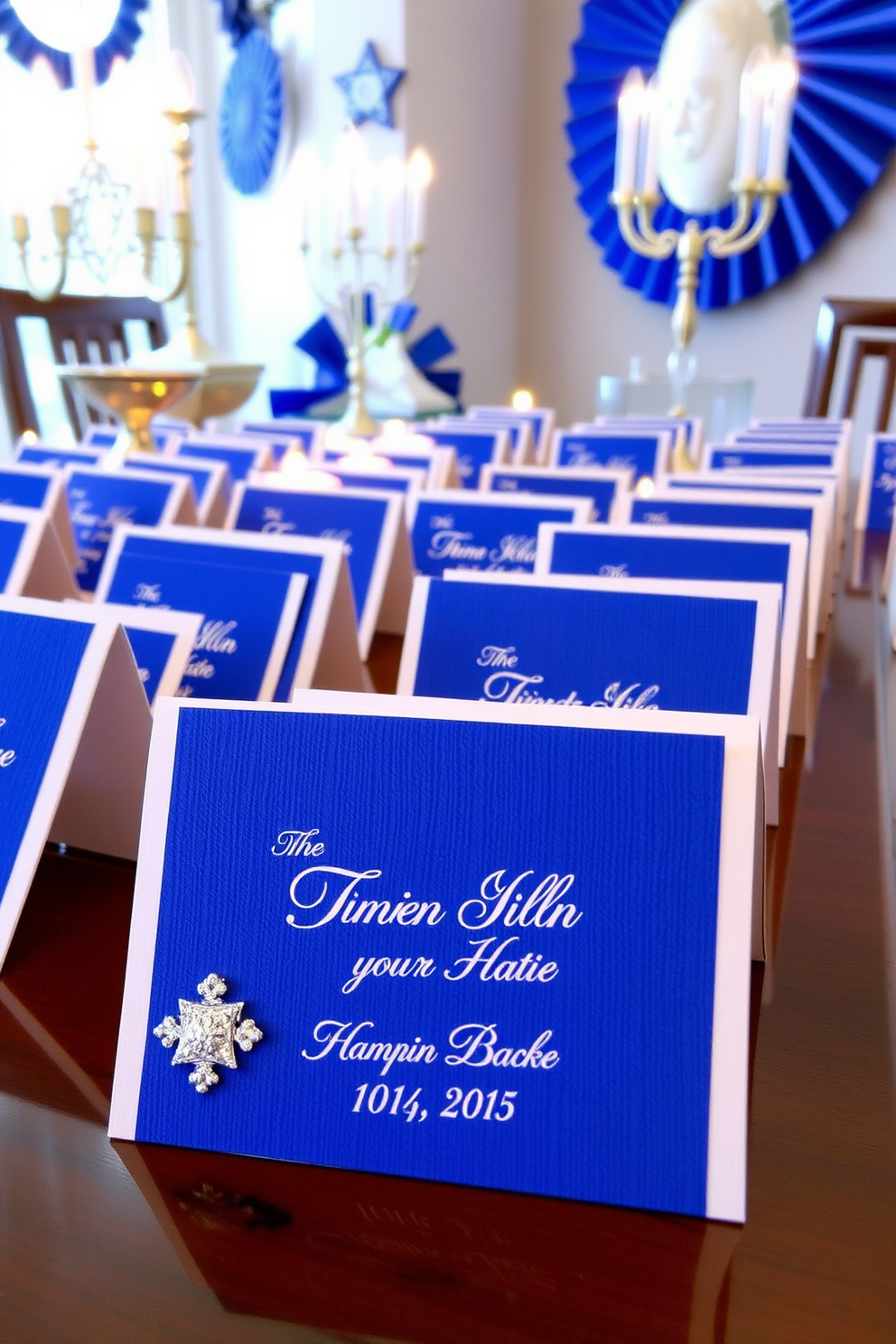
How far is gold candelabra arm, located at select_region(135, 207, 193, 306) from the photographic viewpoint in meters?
1.88

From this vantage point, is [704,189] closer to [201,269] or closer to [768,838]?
[201,269]

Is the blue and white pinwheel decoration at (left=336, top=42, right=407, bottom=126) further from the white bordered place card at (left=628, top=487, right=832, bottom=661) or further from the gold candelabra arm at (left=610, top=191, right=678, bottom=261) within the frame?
the white bordered place card at (left=628, top=487, right=832, bottom=661)

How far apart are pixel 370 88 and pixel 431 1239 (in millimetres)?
4019

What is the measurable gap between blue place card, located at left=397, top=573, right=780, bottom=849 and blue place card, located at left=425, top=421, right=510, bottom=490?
102cm

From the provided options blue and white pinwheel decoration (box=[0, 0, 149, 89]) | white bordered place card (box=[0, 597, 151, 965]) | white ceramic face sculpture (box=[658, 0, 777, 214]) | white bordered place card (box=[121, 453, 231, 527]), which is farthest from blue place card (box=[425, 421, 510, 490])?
blue and white pinwheel decoration (box=[0, 0, 149, 89])

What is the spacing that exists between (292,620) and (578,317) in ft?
13.0

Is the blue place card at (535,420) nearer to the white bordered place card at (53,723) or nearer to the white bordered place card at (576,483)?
the white bordered place card at (576,483)

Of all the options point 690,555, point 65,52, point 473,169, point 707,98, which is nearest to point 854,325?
point 707,98

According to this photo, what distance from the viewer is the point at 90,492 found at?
4.40ft

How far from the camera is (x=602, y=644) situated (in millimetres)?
695

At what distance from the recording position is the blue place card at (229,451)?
1.56m

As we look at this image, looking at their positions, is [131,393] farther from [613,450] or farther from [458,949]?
[458,949]

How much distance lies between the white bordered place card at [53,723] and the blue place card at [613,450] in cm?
118

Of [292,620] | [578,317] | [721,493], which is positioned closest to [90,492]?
[292,620]
